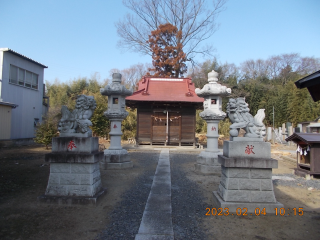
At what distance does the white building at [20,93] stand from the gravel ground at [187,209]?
13.5 m

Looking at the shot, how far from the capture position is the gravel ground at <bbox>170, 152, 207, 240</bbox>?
3482mm

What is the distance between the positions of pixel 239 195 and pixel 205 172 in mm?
3615

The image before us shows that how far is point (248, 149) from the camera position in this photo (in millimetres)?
4352

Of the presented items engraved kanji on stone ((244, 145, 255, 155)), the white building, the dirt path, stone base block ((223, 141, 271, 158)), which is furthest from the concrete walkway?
the white building

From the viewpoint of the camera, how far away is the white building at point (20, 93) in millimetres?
15008

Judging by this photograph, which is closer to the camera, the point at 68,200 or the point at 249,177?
the point at 249,177

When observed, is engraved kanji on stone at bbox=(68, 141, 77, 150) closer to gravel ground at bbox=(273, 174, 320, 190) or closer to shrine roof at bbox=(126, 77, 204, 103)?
gravel ground at bbox=(273, 174, 320, 190)

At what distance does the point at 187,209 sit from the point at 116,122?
5287 mm

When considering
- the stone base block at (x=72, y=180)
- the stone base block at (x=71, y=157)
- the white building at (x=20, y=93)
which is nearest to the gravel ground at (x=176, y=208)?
the stone base block at (x=72, y=180)

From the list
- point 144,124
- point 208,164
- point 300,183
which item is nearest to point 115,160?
point 208,164

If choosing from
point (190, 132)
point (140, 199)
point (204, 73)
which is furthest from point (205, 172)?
point (204, 73)

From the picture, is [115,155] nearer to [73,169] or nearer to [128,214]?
[73,169]

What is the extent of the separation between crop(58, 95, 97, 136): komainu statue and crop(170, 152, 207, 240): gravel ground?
8.30 ft

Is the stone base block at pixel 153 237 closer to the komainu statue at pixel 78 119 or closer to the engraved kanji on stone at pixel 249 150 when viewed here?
the engraved kanji on stone at pixel 249 150
